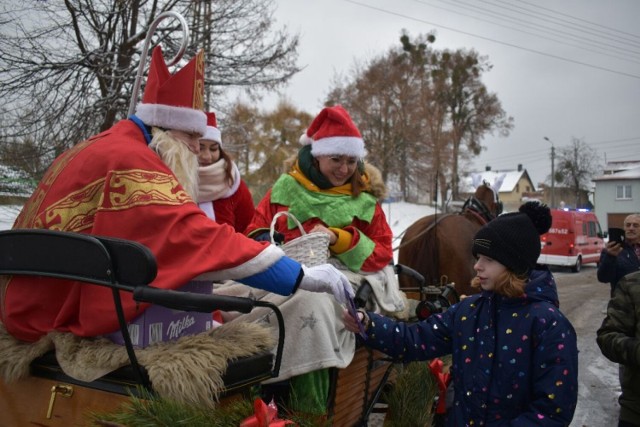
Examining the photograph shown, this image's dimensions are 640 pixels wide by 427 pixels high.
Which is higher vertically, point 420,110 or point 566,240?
point 420,110

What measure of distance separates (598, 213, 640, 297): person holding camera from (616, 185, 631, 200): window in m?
41.3

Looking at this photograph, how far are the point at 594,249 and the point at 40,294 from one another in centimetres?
2079

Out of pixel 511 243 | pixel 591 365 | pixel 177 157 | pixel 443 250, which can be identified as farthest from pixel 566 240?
pixel 177 157

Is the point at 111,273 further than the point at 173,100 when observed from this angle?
No

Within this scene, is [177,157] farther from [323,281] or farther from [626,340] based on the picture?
[626,340]

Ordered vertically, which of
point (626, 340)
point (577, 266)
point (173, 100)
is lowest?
point (577, 266)

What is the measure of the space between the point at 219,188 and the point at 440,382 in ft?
6.64

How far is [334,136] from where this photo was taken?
148 inches

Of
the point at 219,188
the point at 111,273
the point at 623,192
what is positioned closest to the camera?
the point at 111,273

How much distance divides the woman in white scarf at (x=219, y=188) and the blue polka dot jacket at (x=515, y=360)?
211 centimetres

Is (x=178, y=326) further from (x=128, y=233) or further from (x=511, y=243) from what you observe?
(x=511, y=243)

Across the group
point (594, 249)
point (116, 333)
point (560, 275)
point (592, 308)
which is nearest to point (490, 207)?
point (592, 308)

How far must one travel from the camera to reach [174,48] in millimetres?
8641

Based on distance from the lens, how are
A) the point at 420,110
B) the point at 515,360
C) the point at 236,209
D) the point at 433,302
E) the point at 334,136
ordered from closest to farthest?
the point at 515,360 < the point at 433,302 < the point at 334,136 < the point at 236,209 < the point at 420,110
